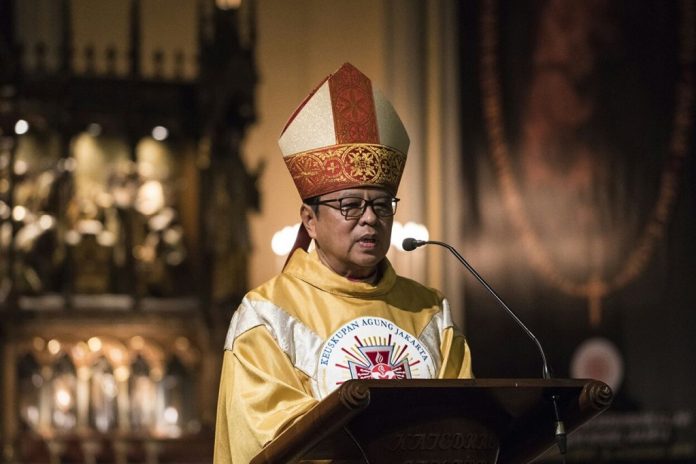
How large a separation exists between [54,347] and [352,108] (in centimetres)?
504

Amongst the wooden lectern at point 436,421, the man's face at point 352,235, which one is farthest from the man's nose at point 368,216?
the wooden lectern at point 436,421

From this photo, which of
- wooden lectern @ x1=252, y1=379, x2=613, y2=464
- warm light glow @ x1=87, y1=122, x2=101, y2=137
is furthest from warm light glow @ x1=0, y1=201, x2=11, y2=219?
wooden lectern @ x1=252, y1=379, x2=613, y2=464

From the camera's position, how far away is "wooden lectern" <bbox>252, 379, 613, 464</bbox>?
8.21 ft

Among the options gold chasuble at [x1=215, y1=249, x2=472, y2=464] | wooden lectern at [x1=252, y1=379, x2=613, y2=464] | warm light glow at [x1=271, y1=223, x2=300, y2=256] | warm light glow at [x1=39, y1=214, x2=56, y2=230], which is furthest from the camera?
warm light glow at [x1=271, y1=223, x2=300, y2=256]

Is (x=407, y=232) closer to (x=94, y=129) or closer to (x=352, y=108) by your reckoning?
(x=94, y=129)

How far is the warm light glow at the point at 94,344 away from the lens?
7.80 m

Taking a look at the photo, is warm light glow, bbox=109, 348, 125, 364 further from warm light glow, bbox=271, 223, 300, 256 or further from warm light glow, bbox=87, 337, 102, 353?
warm light glow, bbox=271, 223, 300, 256

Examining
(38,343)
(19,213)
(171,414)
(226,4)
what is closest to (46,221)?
(19,213)

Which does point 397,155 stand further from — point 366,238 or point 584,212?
point 584,212

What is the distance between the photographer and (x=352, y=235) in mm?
3014

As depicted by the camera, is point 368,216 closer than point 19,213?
Yes

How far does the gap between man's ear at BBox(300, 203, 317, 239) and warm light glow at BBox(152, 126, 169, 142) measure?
4.95 metres

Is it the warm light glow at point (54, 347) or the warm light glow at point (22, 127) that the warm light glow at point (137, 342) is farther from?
the warm light glow at point (22, 127)

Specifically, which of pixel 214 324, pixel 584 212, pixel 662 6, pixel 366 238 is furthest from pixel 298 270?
pixel 662 6
